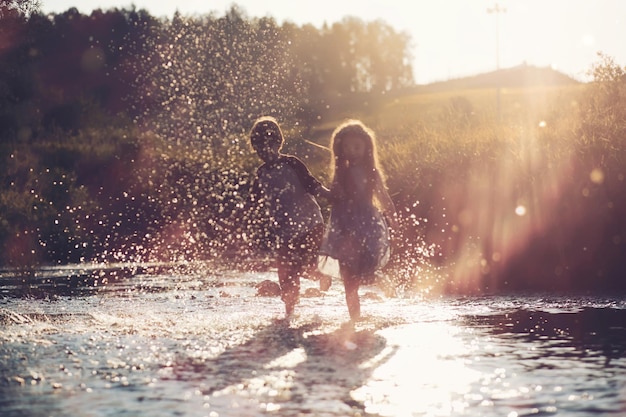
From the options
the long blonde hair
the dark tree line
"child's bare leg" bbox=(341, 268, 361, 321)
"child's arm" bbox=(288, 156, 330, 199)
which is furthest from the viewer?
the dark tree line

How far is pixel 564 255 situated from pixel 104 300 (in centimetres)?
649

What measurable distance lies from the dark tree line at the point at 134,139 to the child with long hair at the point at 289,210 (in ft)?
22.5

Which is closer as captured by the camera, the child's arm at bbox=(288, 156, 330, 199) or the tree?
the child's arm at bbox=(288, 156, 330, 199)

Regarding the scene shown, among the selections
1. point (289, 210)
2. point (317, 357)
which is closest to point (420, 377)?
point (317, 357)

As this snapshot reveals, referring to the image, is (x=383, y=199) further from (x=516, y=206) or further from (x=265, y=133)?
(x=516, y=206)

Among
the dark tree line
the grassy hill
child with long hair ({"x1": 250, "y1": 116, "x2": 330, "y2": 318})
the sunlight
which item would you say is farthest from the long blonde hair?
the dark tree line

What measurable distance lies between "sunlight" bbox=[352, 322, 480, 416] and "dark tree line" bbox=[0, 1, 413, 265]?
975 cm

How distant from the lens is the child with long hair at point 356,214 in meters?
10.9

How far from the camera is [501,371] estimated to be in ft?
25.3

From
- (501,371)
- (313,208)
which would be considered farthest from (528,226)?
(501,371)

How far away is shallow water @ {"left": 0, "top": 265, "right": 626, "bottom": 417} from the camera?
6.62 meters

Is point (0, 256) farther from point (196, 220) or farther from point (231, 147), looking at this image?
point (231, 147)

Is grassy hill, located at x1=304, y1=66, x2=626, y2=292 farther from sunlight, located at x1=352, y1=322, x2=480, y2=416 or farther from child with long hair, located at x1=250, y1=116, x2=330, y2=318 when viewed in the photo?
sunlight, located at x1=352, y1=322, x2=480, y2=416

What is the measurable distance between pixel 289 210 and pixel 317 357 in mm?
3556
